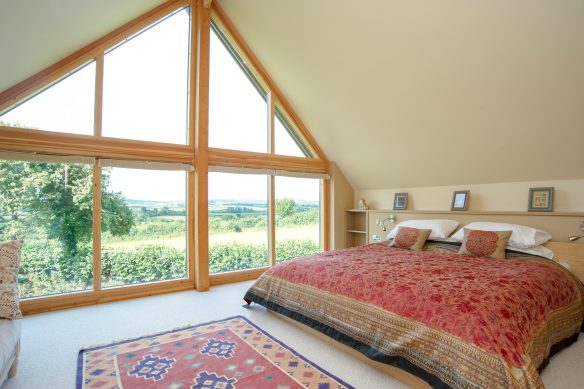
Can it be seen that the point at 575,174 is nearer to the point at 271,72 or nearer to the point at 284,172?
the point at 284,172

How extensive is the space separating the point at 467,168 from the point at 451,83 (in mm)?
1248

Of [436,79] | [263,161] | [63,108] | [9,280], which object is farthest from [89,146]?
[436,79]

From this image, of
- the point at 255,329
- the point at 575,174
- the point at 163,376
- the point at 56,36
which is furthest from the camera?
the point at 575,174

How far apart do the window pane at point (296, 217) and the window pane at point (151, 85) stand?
169cm

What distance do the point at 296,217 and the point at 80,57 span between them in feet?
11.1

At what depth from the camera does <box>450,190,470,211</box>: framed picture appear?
4.14 m

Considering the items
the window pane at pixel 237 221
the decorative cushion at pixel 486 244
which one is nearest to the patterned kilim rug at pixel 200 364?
the window pane at pixel 237 221

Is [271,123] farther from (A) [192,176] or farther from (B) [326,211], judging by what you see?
(B) [326,211]

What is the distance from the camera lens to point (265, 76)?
490 cm

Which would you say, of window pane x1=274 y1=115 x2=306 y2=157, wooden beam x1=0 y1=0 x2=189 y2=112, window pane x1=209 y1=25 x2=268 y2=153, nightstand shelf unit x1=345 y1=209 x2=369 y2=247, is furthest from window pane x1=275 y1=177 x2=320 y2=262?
wooden beam x1=0 y1=0 x2=189 y2=112

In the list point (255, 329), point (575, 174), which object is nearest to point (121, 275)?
point (255, 329)

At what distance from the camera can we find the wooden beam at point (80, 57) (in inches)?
129

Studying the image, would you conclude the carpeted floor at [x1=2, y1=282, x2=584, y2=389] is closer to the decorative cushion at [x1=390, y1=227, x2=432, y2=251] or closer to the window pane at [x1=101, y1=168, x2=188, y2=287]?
the window pane at [x1=101, y1=168, x2=188, y2=287]

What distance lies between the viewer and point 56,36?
3.04 meters
